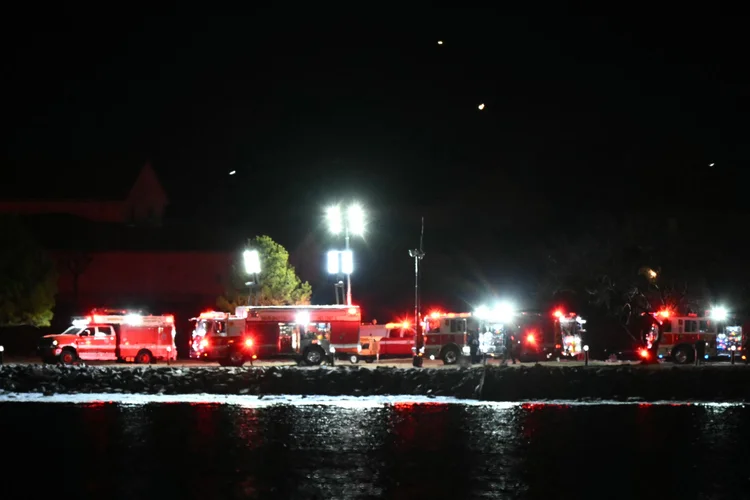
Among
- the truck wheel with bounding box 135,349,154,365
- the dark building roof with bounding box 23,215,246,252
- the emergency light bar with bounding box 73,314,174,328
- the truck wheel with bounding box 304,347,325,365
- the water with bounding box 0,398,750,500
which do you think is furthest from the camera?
the dark building roof with bounding box 23,215,246,252

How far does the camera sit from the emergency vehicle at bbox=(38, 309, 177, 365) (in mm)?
44500

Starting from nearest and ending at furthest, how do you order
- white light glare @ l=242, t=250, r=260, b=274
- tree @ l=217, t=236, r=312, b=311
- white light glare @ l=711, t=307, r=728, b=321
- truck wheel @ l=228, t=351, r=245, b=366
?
truck wheel @ l=228, t=351, r=245, b=366 < white light glare @ l=711, t=307, r=728, b=321 < white light glare @ l=242, t=250, r=260, b=274 < tree @ l=217, t=236, r=312, b=311

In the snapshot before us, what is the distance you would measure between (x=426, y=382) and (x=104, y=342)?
16.8 m

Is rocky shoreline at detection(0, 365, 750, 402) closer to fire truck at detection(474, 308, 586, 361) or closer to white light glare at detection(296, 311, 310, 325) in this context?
white light glare at detection(296, 311, 310, 325)

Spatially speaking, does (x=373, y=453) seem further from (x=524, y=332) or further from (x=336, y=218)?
(x=336, y=218)

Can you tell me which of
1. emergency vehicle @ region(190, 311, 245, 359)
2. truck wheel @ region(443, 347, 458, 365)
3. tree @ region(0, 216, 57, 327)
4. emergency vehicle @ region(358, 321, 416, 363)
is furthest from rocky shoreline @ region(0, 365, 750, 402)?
tree @ region(0, 216, 57, 327)

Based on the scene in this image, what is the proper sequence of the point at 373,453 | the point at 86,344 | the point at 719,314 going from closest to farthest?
the point at 373,453 < the point at 719,314 < the point at 86,344

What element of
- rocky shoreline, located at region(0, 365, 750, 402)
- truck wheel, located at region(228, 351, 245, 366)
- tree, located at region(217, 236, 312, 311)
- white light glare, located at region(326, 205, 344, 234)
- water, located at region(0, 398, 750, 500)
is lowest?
water, located at region(0, 398, 750, 500)

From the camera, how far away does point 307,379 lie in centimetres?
3581

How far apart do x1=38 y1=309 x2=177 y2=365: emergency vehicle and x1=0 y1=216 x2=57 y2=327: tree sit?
13.5 m

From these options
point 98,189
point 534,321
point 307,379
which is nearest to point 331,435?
point 307,379

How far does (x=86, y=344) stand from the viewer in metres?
45.1

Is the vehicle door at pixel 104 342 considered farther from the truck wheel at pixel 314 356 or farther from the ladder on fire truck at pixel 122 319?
the truck wheel at pixel 314 356

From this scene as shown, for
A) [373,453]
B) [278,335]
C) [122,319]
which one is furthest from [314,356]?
[373,453]
